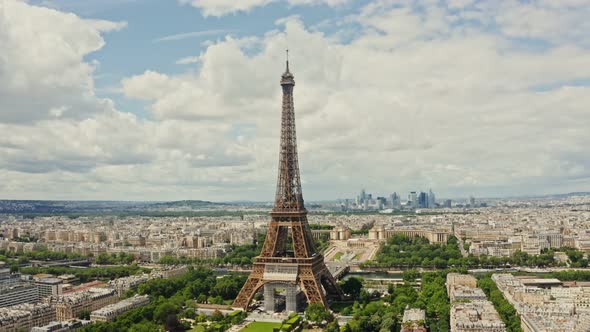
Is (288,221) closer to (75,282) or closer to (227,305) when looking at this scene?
(227,305)

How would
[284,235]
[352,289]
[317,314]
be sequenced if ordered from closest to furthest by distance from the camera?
[317,314] < [284,235] < [352,289]

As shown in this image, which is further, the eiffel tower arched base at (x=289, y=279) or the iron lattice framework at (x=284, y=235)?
the iron lattice framework at (x=284, y=235)

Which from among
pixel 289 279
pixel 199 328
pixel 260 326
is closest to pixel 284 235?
pixel 289 279

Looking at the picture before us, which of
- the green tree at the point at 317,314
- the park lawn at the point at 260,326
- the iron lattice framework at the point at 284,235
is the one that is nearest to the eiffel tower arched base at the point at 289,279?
the iron lattice framework at the point at 284,235

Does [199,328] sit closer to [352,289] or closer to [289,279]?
[289,279]

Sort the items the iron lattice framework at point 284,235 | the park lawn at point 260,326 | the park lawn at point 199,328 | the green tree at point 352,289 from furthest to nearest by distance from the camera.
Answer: the green tree at point 352,289
the iron lattice framework at point 284,235
the park lawn at point 199,328
the park lawn at point 260,326

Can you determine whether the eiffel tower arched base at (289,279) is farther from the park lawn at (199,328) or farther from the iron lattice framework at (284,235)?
the park lawn at (199,328)
